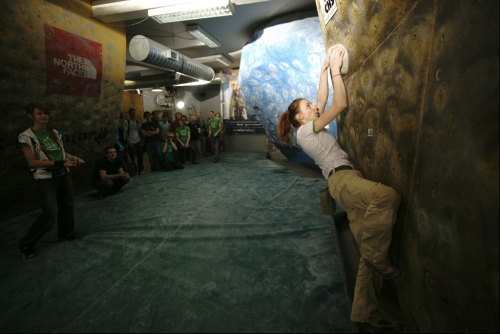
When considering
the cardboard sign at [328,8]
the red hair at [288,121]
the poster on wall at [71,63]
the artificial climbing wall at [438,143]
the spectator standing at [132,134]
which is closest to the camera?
the artificial climbing wall at [438,143]

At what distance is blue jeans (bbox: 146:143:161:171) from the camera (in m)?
6.61

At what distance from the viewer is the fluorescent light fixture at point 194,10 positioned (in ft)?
13.0

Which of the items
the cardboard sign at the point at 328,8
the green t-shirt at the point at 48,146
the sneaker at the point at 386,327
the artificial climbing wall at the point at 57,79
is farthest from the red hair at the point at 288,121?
the artificial climbing wall at the point at 57,79

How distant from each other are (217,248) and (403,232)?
173cm

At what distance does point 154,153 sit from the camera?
6723 millimetres

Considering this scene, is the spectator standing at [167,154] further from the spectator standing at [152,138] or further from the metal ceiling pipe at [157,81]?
the metal ceiling pipe at [157,81]

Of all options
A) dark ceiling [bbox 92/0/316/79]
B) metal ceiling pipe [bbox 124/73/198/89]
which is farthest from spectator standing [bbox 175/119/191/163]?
metal ceiling pipe [bbox 124/73/198/89]

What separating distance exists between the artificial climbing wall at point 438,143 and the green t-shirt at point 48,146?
120 inches

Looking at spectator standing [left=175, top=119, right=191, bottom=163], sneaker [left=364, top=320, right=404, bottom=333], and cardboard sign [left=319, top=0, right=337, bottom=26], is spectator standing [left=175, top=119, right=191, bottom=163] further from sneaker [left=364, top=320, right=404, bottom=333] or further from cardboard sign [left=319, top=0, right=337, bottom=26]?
sneaker [left=364, top=320, right=404, bottom=333]

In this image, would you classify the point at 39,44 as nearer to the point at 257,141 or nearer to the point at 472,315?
the point at 472,315

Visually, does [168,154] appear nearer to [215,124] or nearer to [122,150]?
[122,150]

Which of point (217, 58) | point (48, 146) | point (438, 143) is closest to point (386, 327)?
point (438, 143)

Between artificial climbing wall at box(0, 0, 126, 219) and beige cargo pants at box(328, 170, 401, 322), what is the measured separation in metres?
4.30

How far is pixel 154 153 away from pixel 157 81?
17.1 ft
